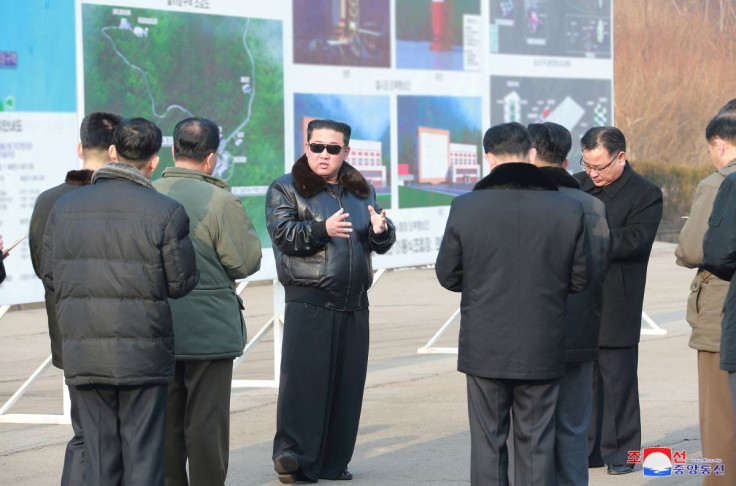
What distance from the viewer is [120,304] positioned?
494 centimetres

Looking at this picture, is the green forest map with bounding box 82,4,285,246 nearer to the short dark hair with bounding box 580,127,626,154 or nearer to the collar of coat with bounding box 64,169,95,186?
the collar of coat with bounding box 64,169,95,186

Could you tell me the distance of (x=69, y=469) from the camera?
557cm

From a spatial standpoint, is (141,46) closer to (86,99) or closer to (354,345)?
(86,99)

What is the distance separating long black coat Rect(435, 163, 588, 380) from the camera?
512cm

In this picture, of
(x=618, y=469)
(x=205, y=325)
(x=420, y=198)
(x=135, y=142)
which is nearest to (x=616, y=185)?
(x=618, y=469)

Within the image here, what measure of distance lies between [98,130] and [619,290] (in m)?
2.91

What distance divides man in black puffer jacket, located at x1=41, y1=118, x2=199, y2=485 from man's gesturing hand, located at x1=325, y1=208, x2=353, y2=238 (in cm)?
130

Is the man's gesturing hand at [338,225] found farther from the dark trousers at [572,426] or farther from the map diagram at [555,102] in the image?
the map diagram at [555,102]

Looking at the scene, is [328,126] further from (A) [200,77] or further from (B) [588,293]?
(A) [200,77]

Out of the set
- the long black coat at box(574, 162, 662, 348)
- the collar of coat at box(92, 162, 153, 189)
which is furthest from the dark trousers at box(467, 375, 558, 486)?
the long black coat at box(574, 162, 662, 348)

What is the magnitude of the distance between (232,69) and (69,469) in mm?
4131

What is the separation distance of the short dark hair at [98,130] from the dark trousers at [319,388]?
1.40 meters

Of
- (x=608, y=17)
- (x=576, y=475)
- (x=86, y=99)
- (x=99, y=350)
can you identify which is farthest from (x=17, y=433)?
(x=608, y=17)

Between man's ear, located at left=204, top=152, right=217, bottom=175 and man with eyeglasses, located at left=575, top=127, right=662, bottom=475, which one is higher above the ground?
man's ear, located at left=204, top=152, right=217, bottom=175
